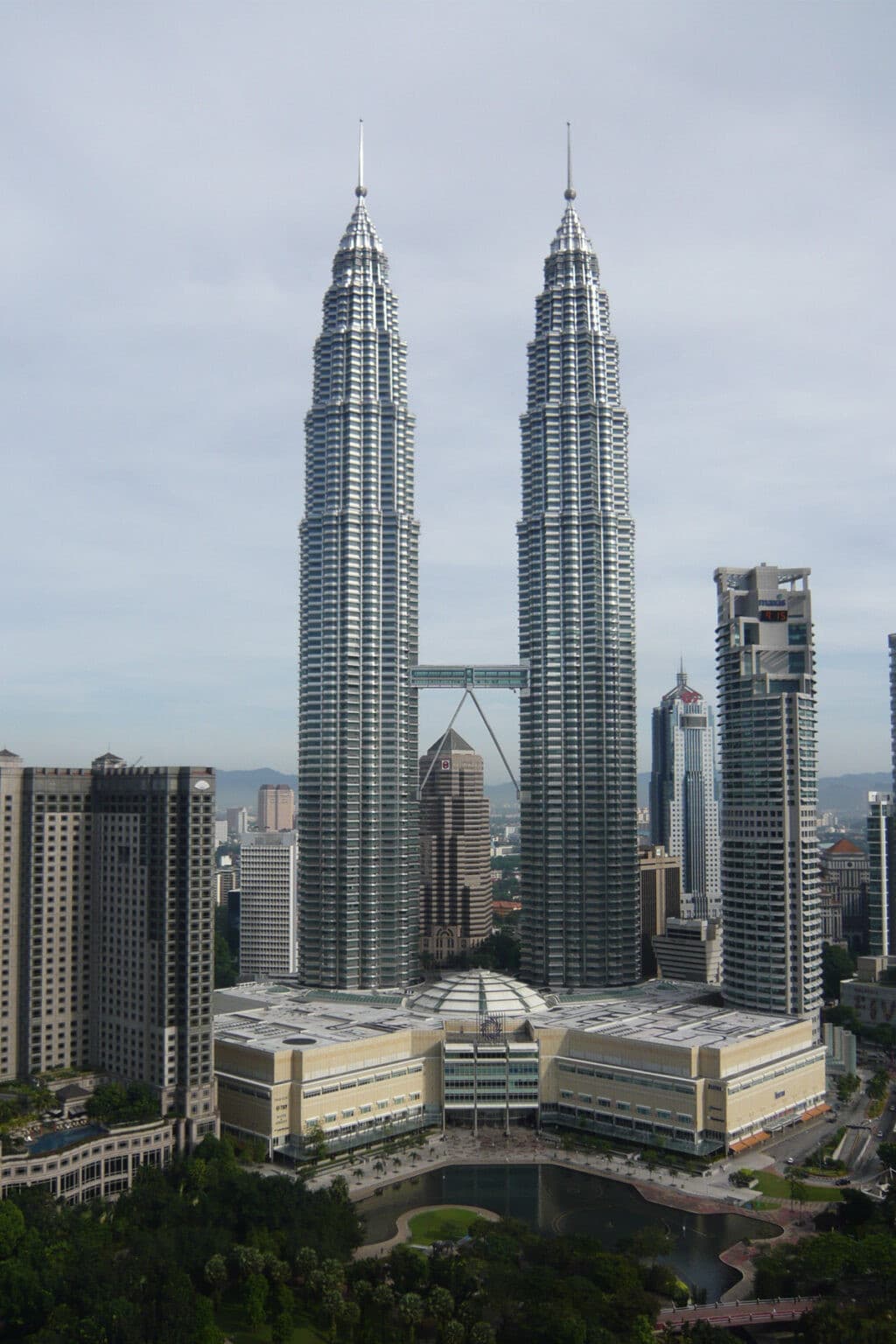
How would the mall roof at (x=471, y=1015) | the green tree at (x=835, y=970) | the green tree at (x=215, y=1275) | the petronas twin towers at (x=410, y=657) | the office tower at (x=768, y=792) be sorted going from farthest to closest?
the green tree at (x=835, y=970)
the petronas twin towers at (x=410, y=657)
the office tower at (x=768, y=792)
the mall roof at (x=471, y=1015)
the green tree at (x=215, y=1275)

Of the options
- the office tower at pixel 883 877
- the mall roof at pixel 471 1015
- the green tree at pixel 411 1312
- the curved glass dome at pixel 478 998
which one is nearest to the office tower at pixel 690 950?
the office tower at pixel 883 877

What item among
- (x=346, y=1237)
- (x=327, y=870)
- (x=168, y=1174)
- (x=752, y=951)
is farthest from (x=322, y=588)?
(x=346, y=1237)

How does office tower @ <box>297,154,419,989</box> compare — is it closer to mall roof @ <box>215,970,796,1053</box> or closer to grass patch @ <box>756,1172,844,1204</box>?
mall roof @ <box>215,970,796,1053</box>

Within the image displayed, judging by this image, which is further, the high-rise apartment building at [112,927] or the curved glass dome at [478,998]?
the curved glass dome at [478,998]

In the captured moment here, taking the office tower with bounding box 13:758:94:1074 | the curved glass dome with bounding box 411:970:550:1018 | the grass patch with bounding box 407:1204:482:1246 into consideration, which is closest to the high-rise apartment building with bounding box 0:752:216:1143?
the office tower with bounding box 13:758:94:1074

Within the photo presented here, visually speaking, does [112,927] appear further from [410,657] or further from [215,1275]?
[410,657]

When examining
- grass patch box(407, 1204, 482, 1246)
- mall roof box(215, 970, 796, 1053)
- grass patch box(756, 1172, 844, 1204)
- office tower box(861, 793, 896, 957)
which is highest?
office tower box(861, 793, 896, 957)

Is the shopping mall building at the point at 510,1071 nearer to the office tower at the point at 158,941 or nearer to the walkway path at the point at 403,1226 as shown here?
the office tower at the point at 158,941
